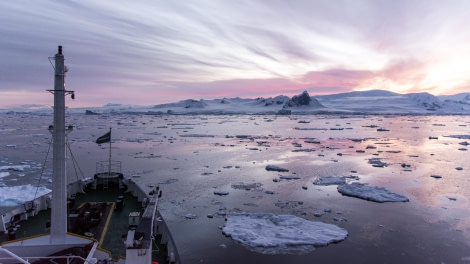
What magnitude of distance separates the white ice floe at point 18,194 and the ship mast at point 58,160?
33.7 feet

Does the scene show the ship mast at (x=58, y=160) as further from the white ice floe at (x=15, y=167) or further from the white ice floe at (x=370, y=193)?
the white ice floe at (x=15, y=167)

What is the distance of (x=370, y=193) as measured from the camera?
784 inches

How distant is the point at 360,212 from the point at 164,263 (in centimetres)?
1162

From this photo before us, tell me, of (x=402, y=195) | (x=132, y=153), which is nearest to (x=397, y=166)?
(x=402, y=195)

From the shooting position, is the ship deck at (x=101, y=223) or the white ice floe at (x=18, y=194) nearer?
the ship deck at (x=101, y=223)

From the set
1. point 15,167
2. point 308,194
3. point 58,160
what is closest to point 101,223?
point 58,160

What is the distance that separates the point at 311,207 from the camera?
1772 cm

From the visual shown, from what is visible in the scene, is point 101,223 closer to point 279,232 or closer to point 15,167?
point 279,232

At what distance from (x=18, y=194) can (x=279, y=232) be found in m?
14.0

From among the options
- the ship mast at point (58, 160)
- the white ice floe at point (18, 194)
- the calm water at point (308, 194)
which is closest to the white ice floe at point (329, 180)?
the calm water at point (308, 194)

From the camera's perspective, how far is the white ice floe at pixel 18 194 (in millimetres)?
16592

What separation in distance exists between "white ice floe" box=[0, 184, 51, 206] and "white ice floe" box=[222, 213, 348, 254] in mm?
10369

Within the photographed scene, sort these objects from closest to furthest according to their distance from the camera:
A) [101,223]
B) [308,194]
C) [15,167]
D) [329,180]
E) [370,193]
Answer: [101,223], [370,193], [308,194], [329,180], [15,167]

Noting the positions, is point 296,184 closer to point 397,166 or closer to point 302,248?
point 302,248
